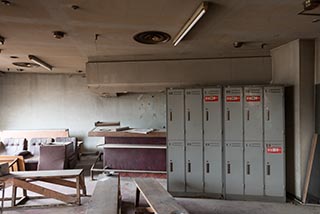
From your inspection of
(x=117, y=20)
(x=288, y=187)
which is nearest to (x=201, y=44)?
(x=117, y=20)

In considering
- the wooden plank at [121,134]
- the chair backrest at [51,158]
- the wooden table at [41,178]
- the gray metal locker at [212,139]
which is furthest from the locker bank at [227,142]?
the chair backrest at [51,158]

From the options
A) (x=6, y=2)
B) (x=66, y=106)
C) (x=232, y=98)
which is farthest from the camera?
(x=66, y=106)

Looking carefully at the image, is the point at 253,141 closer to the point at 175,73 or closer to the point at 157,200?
the point at 175,73

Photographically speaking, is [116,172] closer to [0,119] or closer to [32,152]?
[32,152]

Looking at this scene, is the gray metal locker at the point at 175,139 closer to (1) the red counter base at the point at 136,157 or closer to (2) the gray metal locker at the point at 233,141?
(2) the gray metal locker at the point at 233,141

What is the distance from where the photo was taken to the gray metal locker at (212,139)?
4965 millimetres

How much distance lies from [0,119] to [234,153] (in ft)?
26.5

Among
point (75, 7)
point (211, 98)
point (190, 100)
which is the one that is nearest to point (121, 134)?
point (190, 100)

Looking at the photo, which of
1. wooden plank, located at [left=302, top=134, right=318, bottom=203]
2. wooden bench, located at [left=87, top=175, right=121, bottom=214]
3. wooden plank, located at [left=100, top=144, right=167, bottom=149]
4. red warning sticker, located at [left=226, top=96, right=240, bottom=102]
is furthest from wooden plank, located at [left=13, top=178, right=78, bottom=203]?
wooden plank, located at [left=302, top=134, right=318, bottom=203]

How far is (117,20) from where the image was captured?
11.6 ft

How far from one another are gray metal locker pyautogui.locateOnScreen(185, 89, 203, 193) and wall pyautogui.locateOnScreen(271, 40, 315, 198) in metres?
1.70

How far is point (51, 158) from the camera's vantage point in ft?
20.2

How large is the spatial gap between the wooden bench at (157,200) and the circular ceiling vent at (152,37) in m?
2.46

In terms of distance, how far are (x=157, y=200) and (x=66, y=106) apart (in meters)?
6.84
